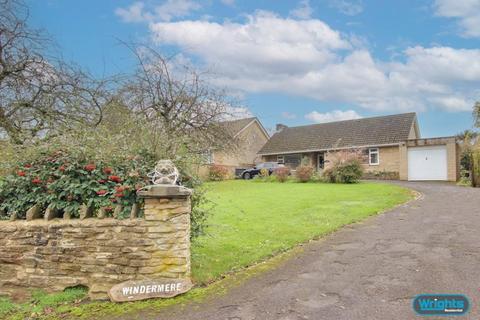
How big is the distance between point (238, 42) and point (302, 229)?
6835 mm

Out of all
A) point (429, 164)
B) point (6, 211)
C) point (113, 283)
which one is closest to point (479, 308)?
point (113, 283)

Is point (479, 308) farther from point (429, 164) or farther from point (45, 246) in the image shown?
point (429, 164)

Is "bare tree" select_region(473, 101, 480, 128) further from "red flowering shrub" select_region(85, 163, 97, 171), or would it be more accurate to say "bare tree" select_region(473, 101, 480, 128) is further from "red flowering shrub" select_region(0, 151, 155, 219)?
"red flowering shrub" select_region(85, 163, 97, 171)

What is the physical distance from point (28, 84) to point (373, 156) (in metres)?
23.7

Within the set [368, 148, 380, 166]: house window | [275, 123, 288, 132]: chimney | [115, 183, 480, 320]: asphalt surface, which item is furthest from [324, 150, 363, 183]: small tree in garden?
[275, 123, 288, 132]: chimney

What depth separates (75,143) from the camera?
5.35m

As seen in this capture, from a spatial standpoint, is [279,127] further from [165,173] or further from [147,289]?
[147,289]

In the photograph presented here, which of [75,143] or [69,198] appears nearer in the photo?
[69,198]

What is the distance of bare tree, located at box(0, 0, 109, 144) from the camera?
9852 millimetres

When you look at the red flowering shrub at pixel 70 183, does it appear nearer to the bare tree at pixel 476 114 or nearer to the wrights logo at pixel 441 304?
the wrights logo at pixel 441 304

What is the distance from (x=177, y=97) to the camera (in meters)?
16.5

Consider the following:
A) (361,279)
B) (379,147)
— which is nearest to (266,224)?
(361,279)

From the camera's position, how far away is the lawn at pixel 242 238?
4254 mm

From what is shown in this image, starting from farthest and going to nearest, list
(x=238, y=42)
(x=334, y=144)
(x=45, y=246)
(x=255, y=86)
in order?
(x=334, y=144), (x=255, y=86), (x=238, y=42), (x=45, y=246)
